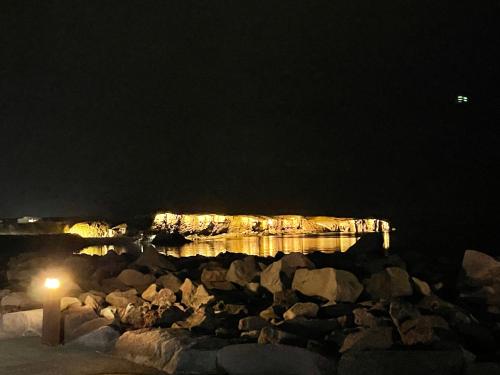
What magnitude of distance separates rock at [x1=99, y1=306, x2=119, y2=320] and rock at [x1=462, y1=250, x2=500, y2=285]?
7935 millimetres

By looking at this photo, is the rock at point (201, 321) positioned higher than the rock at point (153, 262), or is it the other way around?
the rock at point (153, 262)

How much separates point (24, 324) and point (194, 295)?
3337 mm

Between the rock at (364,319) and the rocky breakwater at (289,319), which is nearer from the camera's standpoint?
the rocky breakwater at (289,319)

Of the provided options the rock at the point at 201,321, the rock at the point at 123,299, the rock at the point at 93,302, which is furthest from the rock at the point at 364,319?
the rock at the point at 93,302

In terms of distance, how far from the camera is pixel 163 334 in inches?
349

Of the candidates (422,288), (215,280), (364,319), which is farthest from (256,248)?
(364,319)

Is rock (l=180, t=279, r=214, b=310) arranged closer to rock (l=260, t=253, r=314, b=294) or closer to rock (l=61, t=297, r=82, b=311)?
rock (l=260, t=253, r=314, b=294)

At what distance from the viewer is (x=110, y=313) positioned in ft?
36.8

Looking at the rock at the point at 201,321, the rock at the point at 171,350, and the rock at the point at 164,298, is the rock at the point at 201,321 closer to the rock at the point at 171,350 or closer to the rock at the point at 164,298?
the rock at the point at 171,350

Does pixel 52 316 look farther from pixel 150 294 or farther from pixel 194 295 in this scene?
pixel 194 295

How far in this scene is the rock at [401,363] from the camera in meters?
→ 7.07

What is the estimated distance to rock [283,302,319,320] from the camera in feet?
31.9

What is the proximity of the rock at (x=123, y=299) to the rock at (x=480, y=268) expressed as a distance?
7530mm

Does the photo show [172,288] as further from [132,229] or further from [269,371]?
[132,229]
